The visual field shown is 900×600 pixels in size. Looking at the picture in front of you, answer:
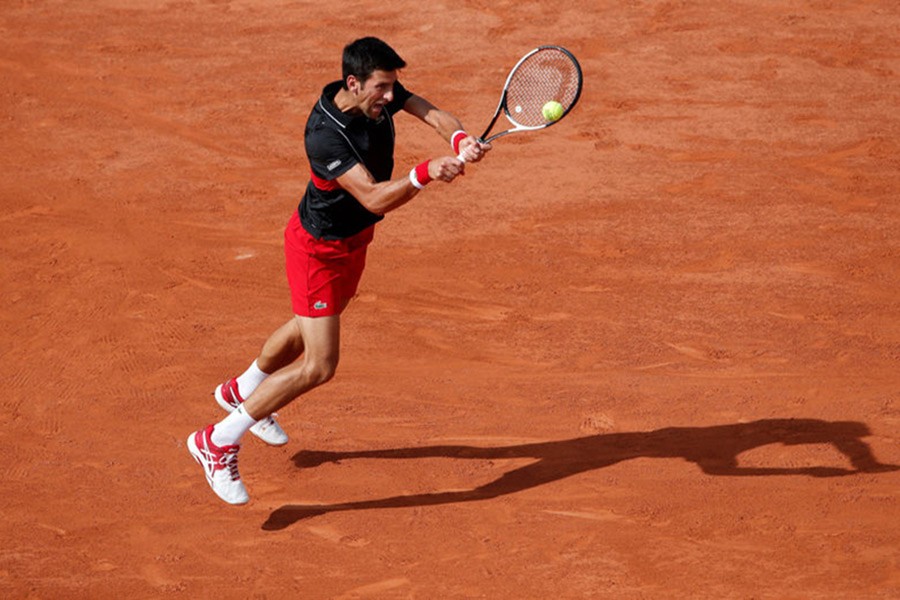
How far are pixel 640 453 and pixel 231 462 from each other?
2373 millimetres

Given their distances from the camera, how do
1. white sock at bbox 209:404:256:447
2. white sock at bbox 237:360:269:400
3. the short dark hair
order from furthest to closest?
white sock at bbox 237:360:269:400 → white sock at bbox 209:404:256:447 → the short dark hair

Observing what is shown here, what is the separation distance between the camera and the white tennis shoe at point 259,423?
705 cm

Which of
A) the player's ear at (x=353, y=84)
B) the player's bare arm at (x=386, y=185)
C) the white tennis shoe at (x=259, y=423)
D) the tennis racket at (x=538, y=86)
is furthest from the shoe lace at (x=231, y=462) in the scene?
the tennis racket at (x=538, y=86)

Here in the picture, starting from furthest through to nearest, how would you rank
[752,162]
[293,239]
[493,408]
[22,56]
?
[22,56] → [752,162] → [493,408] → [293,239]

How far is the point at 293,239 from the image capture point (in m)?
6.52

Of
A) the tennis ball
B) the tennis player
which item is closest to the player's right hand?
the tennis player

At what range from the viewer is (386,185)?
5.91 metres

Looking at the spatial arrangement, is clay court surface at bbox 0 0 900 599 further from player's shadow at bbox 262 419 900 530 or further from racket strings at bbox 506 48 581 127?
racket strings at bbox 506 48 581 127

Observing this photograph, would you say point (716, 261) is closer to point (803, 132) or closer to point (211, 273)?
point (803, 132)

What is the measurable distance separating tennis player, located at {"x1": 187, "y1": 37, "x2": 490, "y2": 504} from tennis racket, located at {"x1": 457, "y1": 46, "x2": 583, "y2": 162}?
0.55 meters

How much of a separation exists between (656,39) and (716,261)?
4.63 meters

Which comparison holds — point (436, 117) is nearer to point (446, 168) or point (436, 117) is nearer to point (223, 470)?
point (446, 168)

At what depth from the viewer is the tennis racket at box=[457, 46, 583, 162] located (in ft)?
22.5

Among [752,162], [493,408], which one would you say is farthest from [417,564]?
[752,162]
